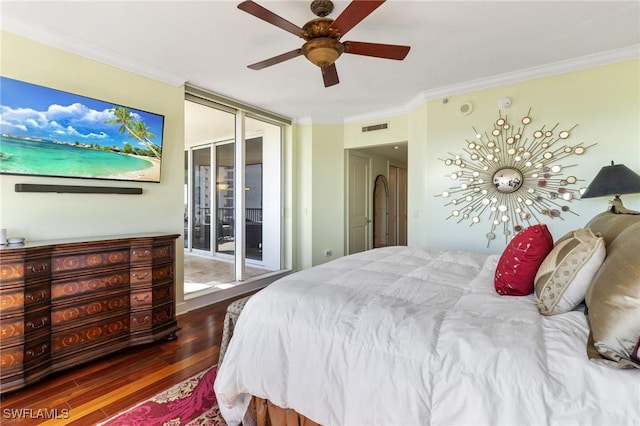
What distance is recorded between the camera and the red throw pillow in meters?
1.46

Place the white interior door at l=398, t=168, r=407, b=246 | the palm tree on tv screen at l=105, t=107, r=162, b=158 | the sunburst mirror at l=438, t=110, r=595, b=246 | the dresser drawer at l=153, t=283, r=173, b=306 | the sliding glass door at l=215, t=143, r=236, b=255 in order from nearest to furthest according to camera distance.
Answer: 1. the dresser drawer at l=153, t=283, r=173, b=306
2. the palm tree on tv screen at l=105, t=107, r=162, b=158
3. the sunburst mirror at l=438, t=110, r=595, b=246
4. the sliding glass door at l=215, t=143, r=236, b=255
5. the white interior door at l=398, t=168, r=407, b=246

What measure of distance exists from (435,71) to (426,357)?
298 centimetres

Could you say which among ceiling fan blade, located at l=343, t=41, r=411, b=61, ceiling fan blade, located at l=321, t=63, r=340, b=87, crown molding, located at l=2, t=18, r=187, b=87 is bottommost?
ceiling fan blade, located at l=321, t=63, r=340, b=87

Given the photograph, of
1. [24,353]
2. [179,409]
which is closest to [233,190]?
[24,353]

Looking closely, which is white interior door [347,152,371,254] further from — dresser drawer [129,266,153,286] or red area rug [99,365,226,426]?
red area rug [99,365,226,426]

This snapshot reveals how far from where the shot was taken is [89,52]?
8.51 feet

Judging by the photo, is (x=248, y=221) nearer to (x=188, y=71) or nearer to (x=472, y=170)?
(x=188, y=71)

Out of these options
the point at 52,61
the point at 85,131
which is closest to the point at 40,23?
the point at 52,61

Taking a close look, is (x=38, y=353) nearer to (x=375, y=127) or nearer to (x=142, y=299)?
(x=142, y=299)

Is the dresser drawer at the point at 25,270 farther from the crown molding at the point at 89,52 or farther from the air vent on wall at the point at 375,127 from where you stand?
the air vent on wall at the point at 375,127

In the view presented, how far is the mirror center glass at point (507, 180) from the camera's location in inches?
126

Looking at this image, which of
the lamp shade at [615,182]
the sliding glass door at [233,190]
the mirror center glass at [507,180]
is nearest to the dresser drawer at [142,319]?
the sliding glass door at [233,190]

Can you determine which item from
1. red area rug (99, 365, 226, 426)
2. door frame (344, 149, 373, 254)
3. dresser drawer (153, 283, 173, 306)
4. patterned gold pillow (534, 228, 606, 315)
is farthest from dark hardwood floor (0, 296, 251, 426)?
door frame (344, 149, 373, 254)

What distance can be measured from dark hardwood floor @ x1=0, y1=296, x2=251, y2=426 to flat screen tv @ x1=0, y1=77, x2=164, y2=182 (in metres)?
1.55
